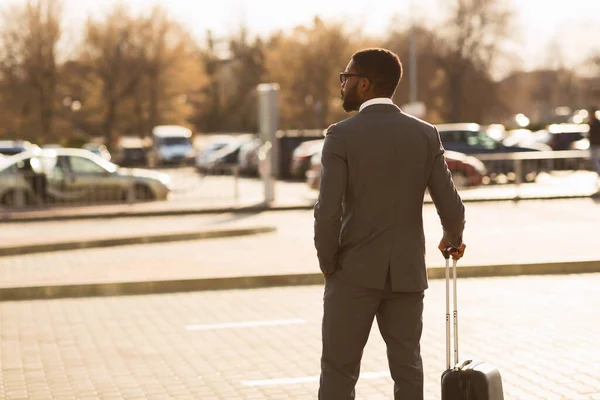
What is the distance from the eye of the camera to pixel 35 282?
12.0 metres

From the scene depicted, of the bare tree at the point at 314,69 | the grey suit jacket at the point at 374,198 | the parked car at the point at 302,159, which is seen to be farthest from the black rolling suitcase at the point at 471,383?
the bare tree at the point at 314,69

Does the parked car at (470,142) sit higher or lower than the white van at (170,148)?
higher

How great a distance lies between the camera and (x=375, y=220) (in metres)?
4.88

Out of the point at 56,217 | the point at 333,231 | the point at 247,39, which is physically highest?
the point at 247,39

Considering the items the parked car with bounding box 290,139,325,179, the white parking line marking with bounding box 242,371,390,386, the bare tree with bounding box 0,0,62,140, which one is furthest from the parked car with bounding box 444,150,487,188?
the bare tree with bounding box 0,0,62,140

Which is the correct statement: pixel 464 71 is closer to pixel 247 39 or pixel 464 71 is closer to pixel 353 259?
pixel 247 39

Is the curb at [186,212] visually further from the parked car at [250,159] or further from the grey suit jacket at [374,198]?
the grey suit jacket at [374,198]

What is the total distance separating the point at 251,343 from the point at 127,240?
349 inches

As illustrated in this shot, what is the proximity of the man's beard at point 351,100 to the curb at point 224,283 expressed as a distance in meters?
7.17

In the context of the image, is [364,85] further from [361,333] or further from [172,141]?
[172,141]

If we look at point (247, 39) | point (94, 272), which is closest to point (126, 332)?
point (94, 272)

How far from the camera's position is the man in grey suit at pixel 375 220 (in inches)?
191

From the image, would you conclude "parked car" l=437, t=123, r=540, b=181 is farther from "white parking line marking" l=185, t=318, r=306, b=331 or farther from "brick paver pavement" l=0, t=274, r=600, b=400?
"white parking line marking" l=185, t=318, r=306, b=331

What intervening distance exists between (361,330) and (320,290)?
6.81 metres
